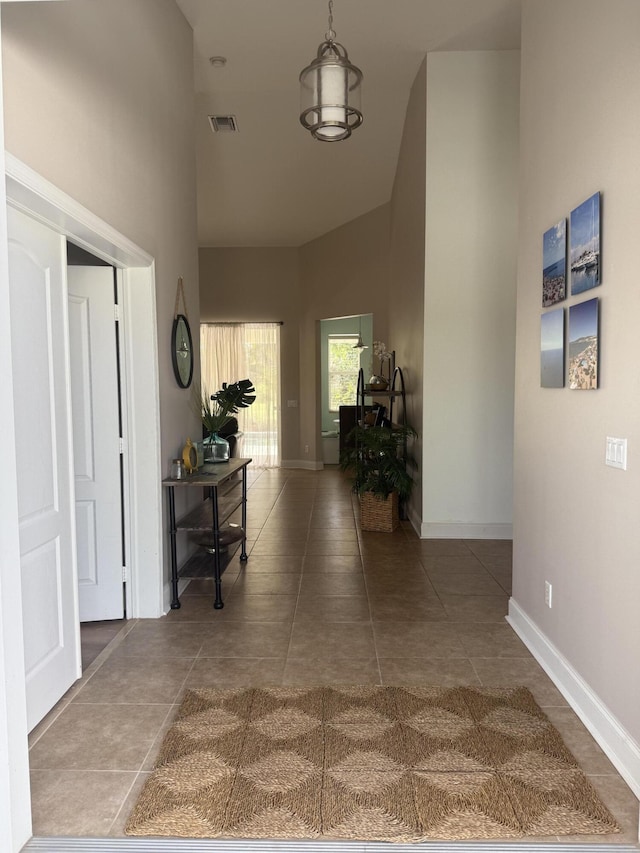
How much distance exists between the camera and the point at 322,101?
2.69 m

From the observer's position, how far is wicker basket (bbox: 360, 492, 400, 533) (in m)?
5.88

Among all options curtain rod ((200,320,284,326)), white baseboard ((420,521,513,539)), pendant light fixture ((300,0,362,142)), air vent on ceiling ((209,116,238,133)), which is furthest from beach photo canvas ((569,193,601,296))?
curtain rod ((200,320,284,326))

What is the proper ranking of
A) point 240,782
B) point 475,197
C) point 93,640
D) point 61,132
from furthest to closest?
point 475,197 < point 93,640 < point 61,132 < point 240,782

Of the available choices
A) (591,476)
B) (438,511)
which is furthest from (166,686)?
(438,511)

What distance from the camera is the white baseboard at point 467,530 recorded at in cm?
547

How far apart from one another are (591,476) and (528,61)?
232cm

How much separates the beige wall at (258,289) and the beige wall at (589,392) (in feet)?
24.3

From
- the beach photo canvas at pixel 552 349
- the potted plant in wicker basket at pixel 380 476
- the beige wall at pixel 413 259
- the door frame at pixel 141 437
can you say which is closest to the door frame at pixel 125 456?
the door frame at pixel 141 437

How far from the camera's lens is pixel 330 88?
2.68 m

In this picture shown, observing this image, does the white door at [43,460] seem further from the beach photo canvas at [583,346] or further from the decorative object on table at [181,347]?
the beach photo canvas at [583,346]

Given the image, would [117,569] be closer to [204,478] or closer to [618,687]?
[204,478]

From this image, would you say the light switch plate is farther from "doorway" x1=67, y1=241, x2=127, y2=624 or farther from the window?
the window

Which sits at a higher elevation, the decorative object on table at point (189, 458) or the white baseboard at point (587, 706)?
the decorative object on table at point (189, 458)

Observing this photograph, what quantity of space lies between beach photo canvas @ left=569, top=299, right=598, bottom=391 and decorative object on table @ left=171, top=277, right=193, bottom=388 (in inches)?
96.7
